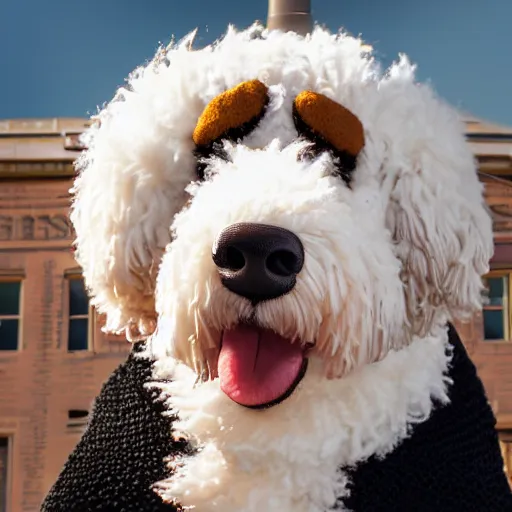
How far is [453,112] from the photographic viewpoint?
4.33ft

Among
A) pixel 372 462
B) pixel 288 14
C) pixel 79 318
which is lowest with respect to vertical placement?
pixel 372 462

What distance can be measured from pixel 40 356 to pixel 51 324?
0.65 feet

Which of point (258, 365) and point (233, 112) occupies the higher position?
point (233, 112)

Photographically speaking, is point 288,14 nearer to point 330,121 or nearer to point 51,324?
point 330,121

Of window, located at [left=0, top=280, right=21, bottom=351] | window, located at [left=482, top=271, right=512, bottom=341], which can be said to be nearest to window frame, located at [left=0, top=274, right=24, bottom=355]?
window, located at [left=0, top=280, right=21, bottom=351]

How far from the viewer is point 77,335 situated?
523cm

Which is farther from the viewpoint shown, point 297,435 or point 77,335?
point 77,335

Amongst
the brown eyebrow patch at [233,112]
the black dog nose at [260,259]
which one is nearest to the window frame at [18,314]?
the brown eyebrow patch at [233,112]

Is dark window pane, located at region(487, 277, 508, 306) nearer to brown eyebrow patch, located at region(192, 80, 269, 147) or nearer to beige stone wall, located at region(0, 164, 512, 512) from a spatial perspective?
beige stone wall, located at region(0, 164, 512, 512)

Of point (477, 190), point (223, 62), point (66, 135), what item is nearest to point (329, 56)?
point (223, 62)

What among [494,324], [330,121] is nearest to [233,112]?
[330,121]

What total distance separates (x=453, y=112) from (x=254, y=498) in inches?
24.9

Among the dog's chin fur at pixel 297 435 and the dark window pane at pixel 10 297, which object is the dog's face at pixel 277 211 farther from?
the dark window pane at pixel 10 297

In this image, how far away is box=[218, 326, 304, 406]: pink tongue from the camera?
3.61 ft
